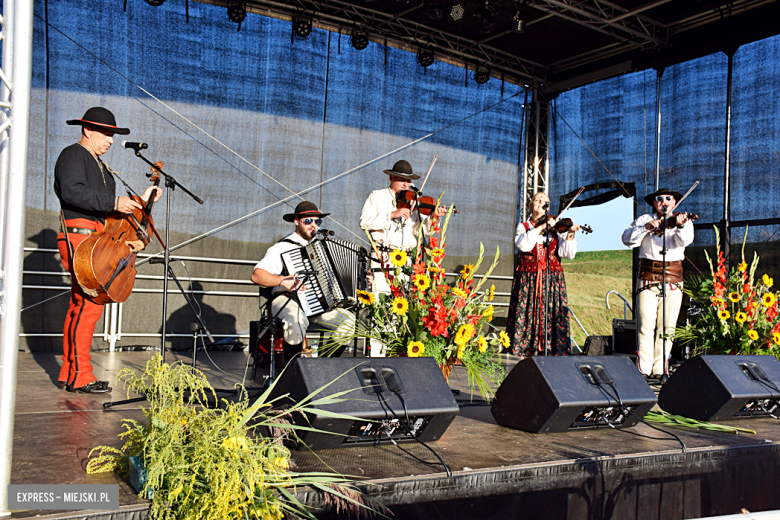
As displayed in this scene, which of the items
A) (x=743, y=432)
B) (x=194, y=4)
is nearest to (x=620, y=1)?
(x=194, y=4)

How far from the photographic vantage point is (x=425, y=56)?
21.2ft

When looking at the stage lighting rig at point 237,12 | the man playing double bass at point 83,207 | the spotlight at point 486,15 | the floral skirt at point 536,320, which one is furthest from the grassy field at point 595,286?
the man playing double bass at point 83,207

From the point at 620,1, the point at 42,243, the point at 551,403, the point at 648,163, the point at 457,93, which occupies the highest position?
the point at 620,1

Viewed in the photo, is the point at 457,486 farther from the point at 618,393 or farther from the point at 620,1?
the point at 620,1

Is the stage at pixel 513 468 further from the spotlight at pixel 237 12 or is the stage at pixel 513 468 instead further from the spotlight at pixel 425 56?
the spotlight at pixel 425 56

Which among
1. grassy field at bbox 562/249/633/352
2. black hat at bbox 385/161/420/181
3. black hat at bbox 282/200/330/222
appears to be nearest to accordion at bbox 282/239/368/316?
black hat at bbox 282/200/330/222

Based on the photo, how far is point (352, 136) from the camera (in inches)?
250

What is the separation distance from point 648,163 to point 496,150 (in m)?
1.66

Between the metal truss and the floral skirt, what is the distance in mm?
2530

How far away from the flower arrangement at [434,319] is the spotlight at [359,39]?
13.2 feet

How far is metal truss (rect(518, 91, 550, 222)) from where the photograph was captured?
287 inches

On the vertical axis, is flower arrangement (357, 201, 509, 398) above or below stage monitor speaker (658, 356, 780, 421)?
above

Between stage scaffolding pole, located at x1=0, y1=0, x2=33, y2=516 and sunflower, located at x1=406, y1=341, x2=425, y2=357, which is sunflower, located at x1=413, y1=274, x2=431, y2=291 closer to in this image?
sunflower, located at x1=406, y1=341, x2=425, y2=357

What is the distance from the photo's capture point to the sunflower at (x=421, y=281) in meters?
2.61
